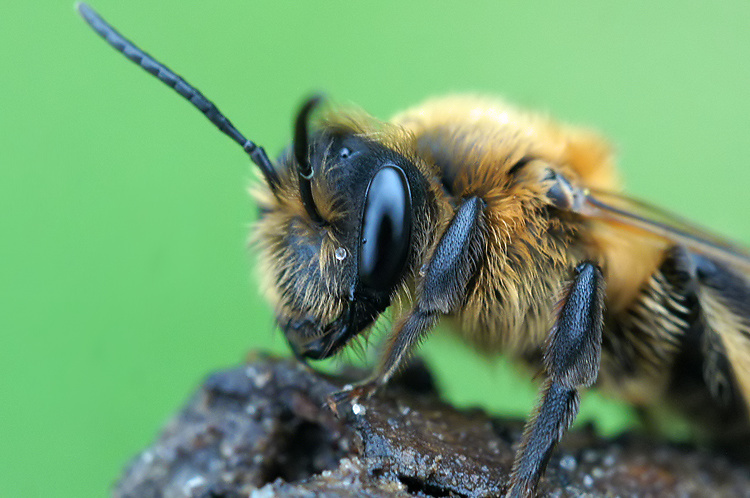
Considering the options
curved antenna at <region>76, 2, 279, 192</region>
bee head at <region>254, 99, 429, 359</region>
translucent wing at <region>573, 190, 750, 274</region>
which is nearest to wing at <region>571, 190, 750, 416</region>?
translucent wing at <region>573, 190, 750, 274</region>

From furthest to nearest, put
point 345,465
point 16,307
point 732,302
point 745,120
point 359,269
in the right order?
point 745,120
point 16,307
point 732,302
point 359,269
point 345,465

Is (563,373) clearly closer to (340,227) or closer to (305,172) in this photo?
(340,227)

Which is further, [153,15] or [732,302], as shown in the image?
[153,15]

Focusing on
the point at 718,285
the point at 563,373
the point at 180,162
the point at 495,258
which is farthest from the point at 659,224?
the point at 180,162

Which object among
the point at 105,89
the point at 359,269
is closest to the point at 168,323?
the point at 105,89

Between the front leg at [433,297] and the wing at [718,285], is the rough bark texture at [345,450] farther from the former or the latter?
the wing at [718,285]

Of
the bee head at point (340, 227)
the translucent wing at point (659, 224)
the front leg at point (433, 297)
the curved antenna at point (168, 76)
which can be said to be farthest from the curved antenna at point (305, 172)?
the translucent wing at point (659, 224)

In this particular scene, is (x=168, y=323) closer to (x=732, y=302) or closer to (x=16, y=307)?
(x=16, y=307)

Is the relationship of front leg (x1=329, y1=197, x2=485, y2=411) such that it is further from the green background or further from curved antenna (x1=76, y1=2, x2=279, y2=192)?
the green background
